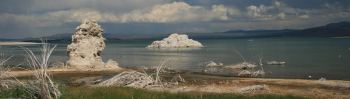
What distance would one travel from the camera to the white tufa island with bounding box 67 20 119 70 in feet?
213

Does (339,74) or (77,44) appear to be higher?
(77,44)

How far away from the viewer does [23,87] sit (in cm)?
2120

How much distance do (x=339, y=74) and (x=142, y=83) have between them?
3955 cm

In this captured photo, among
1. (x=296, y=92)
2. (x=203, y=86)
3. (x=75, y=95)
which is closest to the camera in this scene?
(x=75, y=95)

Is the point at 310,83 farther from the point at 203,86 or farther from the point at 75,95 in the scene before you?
the point at 75,95

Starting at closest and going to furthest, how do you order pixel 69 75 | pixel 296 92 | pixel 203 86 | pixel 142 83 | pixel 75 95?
1. pixel 75 95
2. pixel 142 83
3. pixel 296 92
4. pixel 203 86
5. pixel 69 75

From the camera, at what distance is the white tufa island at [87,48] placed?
65062 mm

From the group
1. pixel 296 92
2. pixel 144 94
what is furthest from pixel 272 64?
pixel 144 94

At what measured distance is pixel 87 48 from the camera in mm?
65562

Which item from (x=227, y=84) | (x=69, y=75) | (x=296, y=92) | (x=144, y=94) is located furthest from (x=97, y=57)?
(x=144, y=94)

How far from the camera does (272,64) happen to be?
84062 mm

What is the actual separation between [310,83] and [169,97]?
24.6m

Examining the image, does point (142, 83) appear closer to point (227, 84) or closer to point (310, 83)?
point (227, 84)

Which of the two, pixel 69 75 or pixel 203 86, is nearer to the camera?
pixel 203 86
